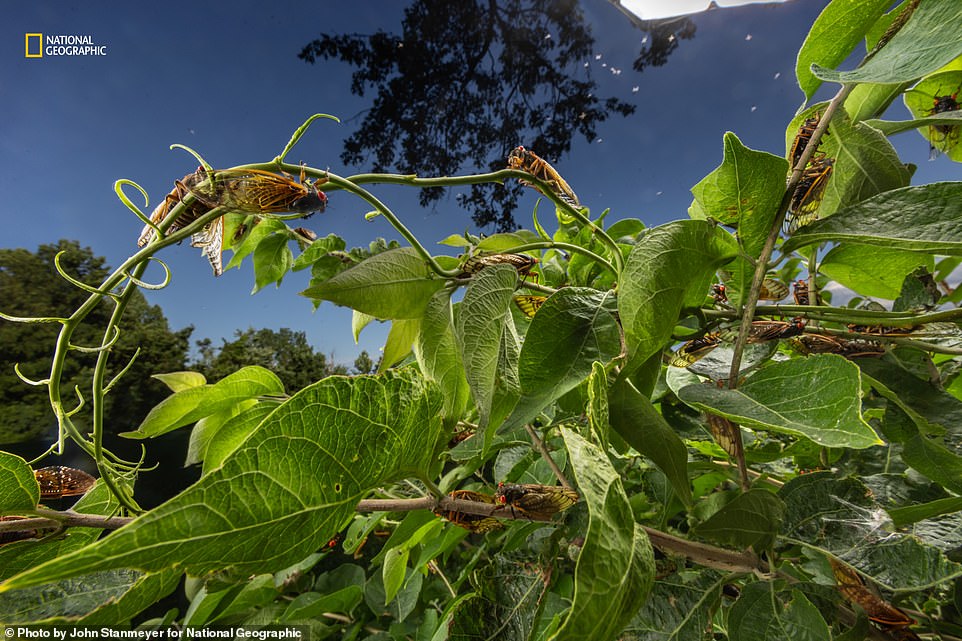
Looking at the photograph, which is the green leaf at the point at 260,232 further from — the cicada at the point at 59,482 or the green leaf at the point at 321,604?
the green leaf at the point at 321,604

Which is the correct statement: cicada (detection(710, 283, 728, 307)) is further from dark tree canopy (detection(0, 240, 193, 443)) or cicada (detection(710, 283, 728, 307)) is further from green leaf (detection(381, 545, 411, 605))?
dark tree canopy (detection(0, 240, 193, 443))

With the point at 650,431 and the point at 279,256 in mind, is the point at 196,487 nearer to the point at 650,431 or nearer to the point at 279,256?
the point at 650,431

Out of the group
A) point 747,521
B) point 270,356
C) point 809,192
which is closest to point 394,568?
point 747,521

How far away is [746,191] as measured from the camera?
194mm

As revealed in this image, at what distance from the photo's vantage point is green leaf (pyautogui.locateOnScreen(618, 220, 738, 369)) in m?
0.16

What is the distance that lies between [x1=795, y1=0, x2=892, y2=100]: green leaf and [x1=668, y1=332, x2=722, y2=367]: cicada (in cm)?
14

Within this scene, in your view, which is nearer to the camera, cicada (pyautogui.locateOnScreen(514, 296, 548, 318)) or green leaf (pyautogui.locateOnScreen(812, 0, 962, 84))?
green leaf (pyautogui.locateOnScreen(812, 0, 962, 84))

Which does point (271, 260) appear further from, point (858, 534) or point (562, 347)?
point (858, 534)

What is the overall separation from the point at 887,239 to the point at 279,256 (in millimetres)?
443

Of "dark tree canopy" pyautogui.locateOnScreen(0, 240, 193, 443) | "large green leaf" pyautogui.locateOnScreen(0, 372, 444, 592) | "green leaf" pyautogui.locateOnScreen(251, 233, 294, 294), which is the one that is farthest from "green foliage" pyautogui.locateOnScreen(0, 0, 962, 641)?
"dark tree canopy" pyautogui.locateOnScreen(0, 240, 193, 443)

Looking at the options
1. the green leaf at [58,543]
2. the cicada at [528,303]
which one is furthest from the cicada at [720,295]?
the green leaf at [58,543]

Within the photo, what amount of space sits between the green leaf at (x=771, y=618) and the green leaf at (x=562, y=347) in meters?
0.12

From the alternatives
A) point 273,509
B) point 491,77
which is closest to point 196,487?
point 273,509

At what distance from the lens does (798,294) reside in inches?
12.3
